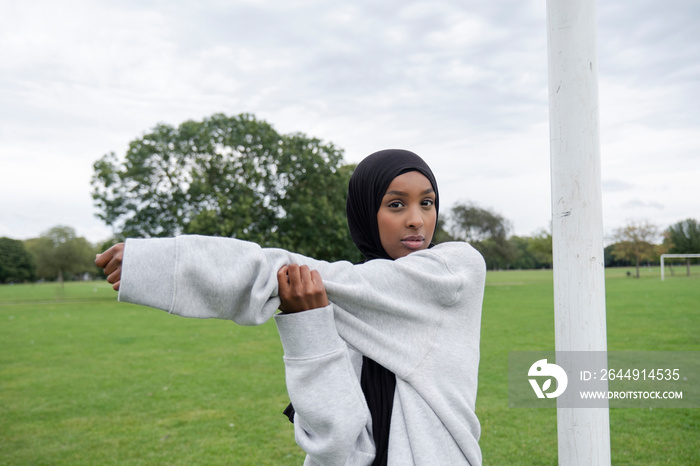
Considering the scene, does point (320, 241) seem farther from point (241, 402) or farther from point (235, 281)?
point (235, 281)

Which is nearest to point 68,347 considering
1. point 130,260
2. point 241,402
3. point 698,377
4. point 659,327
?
point 241,402

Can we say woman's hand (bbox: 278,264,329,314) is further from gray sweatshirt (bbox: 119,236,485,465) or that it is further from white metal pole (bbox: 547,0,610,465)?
white metal pole (bbox: 547,0,610,465)

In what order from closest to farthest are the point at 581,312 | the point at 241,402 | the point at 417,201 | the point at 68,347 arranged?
the point at 417,201
the point at 581,312
the point at 241,402
the point at 68,347

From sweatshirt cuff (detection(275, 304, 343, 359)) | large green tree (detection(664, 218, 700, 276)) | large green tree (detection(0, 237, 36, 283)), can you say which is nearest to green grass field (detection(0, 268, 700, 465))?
sweatshirt cuff (detection(275, 304, 343, 359))

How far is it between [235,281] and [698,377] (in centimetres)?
1014

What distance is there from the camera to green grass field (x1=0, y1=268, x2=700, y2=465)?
6.10 metres

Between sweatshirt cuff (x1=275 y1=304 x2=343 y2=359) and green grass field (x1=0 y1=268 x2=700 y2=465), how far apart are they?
196 inches

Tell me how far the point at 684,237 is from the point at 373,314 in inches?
2762

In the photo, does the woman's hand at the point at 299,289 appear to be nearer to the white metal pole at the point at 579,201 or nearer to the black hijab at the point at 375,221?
the black hijab at the point at 375,221

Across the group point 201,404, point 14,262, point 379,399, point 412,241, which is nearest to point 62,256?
point 14,262

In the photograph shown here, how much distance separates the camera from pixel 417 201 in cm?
170

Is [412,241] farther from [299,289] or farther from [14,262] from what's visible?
[14,262]

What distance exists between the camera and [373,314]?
1479 mm

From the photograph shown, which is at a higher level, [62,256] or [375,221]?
[62,256]
